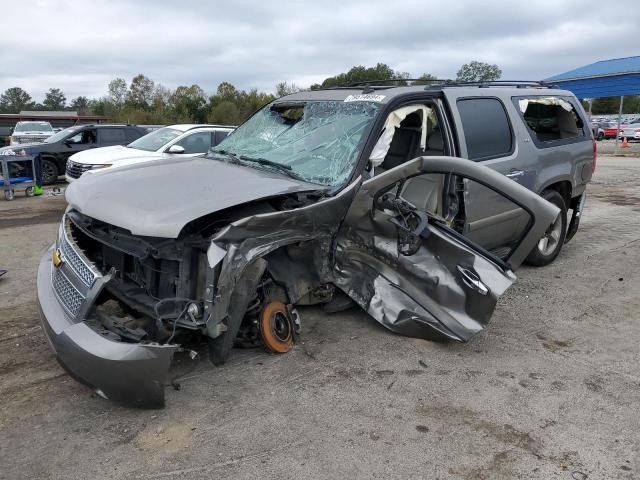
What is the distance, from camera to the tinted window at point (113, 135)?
46.4 feet

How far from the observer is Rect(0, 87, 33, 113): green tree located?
79.6m

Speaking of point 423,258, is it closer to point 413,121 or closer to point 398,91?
point 398,91

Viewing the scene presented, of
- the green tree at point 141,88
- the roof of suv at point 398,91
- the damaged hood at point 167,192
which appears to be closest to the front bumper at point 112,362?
the damaged hood at point 167,192

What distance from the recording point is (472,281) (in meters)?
3.63

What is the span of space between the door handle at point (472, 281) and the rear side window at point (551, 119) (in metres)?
2.50

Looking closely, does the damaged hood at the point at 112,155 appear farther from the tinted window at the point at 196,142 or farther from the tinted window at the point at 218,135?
the tinted window at the point at 218,135

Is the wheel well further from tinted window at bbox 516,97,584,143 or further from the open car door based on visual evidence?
the open car door

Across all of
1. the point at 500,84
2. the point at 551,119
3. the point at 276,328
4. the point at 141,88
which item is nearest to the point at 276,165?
the point at 276,328

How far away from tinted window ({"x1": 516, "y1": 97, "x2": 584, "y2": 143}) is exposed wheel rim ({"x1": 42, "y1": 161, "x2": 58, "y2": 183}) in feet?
39.4

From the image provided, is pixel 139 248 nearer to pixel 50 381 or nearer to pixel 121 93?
pixel 50 381

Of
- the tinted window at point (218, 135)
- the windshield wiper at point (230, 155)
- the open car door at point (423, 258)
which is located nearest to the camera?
the open car door at point (423, 258)

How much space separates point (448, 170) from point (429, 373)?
1376mm

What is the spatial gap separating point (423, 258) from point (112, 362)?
7.18 ft

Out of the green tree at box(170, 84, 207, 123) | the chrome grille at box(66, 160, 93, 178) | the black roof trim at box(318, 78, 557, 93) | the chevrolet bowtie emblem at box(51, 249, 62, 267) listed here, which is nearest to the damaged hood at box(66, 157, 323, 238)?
the chevrolet bowtie emblem at box(51, 249, 62, 267)
